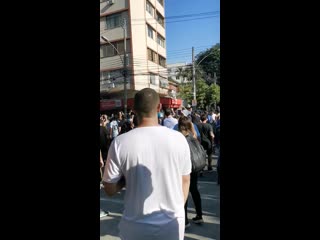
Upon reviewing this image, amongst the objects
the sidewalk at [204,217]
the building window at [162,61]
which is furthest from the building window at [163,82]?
the sidewalk at [204,217]

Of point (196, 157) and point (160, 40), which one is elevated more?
point (160, 40)

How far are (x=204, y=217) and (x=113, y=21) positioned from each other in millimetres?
31116

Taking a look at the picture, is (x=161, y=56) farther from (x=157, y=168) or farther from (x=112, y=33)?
(x=157, y=168)

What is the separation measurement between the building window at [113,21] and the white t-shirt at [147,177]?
32.3 meters

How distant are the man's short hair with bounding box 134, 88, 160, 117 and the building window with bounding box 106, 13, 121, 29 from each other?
32.1 meters

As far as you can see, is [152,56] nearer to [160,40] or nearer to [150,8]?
[160,40]

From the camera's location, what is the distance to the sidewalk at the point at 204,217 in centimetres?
439

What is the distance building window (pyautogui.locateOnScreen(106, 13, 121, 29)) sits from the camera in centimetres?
3256

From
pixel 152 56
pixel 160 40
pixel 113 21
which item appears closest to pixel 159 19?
pixel 160 40

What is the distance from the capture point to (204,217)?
16.4ft

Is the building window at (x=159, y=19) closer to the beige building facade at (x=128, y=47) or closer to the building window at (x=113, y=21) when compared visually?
the beige building facade at (x=128, y=47)

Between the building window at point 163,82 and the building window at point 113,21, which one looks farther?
the building window at point 163,82
